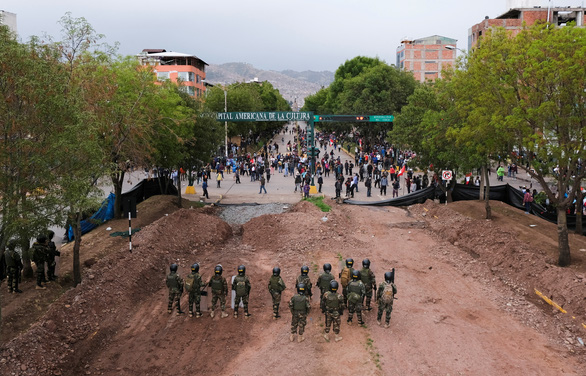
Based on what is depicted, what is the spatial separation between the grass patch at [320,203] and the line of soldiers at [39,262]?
573 inches

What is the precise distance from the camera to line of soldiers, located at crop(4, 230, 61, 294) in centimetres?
1405

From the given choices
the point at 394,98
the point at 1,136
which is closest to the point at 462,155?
the point at 1,136

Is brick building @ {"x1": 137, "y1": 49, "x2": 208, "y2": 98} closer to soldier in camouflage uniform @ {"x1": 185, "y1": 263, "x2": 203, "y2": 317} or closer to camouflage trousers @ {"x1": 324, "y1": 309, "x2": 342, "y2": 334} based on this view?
soldier in camouflage uniform @ {"x1": 185, "y1": 263, "x2": 203, "y2": 317}

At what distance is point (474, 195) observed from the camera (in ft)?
98.4

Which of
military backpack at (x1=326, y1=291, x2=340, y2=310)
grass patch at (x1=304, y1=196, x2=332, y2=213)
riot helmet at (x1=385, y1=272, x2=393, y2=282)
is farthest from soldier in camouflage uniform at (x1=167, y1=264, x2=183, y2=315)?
grass patch at (x1=304, y1=196, x2=332, y2=213)

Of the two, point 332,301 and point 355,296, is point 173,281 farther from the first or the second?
point 355,296

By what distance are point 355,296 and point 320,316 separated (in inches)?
55.1

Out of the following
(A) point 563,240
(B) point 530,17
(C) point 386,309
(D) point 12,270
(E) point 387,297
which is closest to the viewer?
(E) point 387,297

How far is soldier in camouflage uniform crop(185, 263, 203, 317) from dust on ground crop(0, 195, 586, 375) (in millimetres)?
334

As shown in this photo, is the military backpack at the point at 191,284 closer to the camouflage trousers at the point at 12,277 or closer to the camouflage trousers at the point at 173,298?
the camouflage trousers at the point at 173,298

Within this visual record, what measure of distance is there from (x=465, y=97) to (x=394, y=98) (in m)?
37.5

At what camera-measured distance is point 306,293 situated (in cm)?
1217

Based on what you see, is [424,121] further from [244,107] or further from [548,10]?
[548,10]

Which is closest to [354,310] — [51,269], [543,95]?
[51,269]
